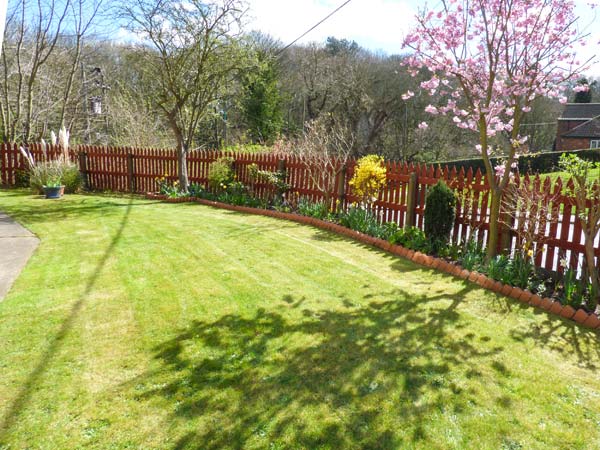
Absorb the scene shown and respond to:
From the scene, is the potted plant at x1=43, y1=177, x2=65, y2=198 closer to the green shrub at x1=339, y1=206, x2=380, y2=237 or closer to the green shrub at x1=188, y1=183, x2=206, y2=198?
the green shrub at x1=188, y1=183, x2=206, y2=198

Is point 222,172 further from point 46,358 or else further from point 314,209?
point 46,358

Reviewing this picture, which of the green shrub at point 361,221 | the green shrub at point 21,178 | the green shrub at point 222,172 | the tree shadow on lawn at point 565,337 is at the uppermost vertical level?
the green shrub at point 222,172

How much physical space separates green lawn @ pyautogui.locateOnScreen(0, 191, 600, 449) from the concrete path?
16 centimetres

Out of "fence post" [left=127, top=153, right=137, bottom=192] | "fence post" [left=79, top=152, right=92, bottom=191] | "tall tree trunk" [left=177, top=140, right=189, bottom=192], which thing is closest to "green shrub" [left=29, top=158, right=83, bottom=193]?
"fence post" [left=79, top=152, right=92, bottom=191]

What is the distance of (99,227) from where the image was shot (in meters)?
7.34

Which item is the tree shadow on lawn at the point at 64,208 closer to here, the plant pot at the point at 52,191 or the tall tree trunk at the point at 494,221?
the plant pot at the point at 52,191

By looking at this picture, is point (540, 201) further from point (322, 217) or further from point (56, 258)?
point (56, 258)

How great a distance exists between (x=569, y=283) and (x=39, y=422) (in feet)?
15.4

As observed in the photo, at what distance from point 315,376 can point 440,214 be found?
380 centimetres

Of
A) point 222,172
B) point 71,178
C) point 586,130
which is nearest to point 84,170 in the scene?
point 71,178

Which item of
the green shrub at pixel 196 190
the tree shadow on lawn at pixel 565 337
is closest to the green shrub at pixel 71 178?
the green shrub at pixel 196 190

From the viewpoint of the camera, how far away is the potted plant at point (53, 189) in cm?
1081

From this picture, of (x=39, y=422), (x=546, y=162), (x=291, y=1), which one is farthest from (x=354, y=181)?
(x=546, y=162)

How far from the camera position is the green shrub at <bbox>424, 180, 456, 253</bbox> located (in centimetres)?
607
